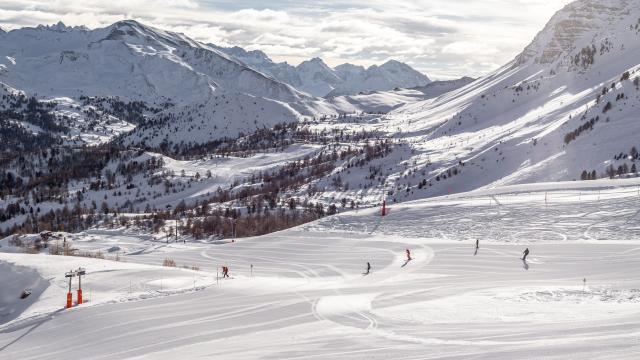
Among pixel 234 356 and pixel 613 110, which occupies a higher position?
pixel 613 110

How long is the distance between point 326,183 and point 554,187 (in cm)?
9428

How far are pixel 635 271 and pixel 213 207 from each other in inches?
4576

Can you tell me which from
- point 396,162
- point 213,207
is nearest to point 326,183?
point 396,162

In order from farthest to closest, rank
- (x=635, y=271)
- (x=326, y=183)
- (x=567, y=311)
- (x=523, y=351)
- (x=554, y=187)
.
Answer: (x=326, y=183) < (x=554, y=187) < (x=635, y=271) < (x=567, y=311) < (x=523, y=351)

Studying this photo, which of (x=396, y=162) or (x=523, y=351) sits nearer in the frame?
(x=523, y=351)

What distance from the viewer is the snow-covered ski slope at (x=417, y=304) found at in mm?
22234

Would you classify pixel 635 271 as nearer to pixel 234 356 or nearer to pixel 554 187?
pixel 234 356

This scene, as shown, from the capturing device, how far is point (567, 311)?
2605 cm

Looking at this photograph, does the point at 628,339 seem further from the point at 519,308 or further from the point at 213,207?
the point at 213,207

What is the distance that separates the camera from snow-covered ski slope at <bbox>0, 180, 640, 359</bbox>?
22.2m

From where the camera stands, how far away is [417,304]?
30.0 metres

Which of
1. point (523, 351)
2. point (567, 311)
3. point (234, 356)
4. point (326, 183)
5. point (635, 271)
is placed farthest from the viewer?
point (326, 183)

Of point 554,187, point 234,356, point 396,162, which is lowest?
point 234,356

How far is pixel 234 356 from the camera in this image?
22203 millimetres
